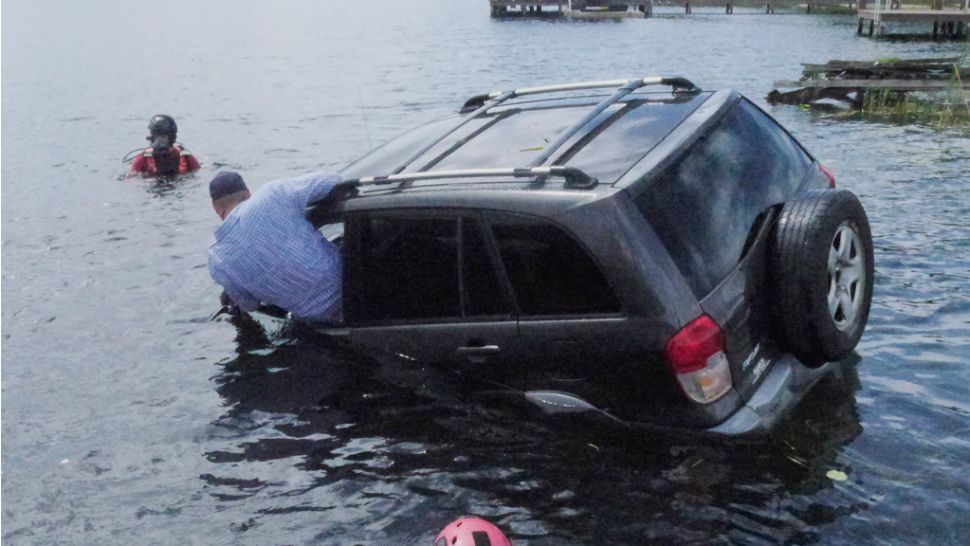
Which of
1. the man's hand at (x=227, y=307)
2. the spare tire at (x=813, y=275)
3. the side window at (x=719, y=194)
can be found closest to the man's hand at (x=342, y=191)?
the man's hand at (x=227, y=307)

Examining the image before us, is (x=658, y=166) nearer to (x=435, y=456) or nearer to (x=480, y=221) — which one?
(x=480, y=221)

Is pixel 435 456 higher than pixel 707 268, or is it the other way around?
pixel 707 268

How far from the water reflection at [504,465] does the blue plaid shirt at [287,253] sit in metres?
0.33

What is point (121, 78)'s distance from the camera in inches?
1644

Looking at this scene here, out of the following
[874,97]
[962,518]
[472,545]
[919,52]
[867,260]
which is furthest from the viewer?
[919,52]

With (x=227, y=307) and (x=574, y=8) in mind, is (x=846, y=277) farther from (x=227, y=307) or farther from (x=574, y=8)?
(x=574, y=8)

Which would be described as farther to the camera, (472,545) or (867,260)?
(867,260)

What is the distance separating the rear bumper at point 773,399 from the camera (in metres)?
5.04

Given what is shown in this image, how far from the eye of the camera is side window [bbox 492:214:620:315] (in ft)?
16.9

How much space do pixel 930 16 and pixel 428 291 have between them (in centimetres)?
4444

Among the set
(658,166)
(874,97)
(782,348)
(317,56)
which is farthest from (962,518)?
(317,56)

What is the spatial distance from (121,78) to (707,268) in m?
40.8

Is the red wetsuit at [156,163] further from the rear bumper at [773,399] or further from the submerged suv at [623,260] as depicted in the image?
the rear bumper at [773,399]

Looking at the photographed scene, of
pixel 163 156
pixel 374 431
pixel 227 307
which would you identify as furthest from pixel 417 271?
pixel 163 156
